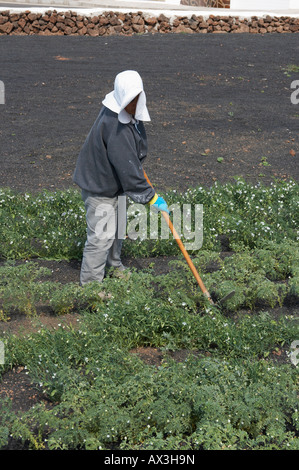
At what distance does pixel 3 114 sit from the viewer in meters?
9.83

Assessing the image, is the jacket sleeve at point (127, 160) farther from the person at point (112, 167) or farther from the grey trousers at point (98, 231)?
the grey trousers at point (98, 231)

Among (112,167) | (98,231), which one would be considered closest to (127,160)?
(112,167)

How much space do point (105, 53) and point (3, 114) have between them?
4.13 m

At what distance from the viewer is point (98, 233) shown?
16.5 feet

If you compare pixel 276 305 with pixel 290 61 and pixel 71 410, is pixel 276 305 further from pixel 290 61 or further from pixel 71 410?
pixel 290 61

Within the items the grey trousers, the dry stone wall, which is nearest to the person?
the grey trousers

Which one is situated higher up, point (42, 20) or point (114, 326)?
point (42, 20)

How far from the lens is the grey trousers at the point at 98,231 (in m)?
5.01

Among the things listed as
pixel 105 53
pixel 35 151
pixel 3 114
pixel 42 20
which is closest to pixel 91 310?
pixel 35 151

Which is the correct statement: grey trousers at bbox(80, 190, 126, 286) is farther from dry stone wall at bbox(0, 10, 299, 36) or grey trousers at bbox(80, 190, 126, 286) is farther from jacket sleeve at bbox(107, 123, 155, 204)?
dry stone wall at bbox(0, 10, 299, 36)

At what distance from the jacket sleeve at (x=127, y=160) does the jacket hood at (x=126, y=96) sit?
0.33 ft

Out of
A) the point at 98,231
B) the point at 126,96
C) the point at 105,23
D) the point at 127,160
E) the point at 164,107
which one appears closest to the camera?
the point at 126,96

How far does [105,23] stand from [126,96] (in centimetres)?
1121

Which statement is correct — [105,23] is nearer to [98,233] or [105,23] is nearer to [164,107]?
[164,107]
